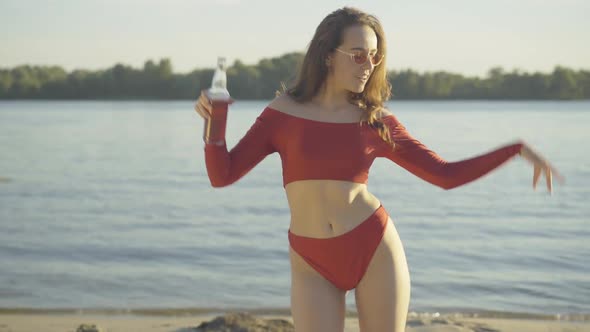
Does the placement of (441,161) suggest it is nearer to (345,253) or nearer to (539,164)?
(539,164)

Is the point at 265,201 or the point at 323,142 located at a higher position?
the point at 323,142

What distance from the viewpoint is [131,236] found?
44.9ft

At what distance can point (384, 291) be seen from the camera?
4.27 meters

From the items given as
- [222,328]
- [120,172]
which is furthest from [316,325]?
[120,172]

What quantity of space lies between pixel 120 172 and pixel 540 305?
15.3 m

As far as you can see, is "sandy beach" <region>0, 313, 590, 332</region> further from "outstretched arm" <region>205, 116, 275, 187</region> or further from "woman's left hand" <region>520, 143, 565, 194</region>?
"outstretched arm" <region>205, 116, 275, 187</region>

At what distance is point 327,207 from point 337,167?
7.2 inches

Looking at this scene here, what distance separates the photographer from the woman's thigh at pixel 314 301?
4.22 m

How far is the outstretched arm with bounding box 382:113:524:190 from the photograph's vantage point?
4.57m

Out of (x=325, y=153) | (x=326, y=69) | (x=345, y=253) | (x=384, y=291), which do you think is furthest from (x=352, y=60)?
(x=384, y=291)

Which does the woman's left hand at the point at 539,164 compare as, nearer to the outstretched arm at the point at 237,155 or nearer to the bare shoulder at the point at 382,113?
the bare shoulder at the point at 382,113

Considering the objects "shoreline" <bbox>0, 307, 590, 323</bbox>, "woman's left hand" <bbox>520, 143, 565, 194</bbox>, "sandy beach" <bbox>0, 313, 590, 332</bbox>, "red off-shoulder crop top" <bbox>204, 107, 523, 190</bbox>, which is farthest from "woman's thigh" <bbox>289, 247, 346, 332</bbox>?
"shoreline" <bbox>0, 307, 590, 323</bbox>

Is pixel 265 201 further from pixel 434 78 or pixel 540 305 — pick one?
pixel 434 78

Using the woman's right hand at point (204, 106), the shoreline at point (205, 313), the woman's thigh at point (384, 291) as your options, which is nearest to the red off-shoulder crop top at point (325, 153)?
the woman's right hand at point (204, 106)
